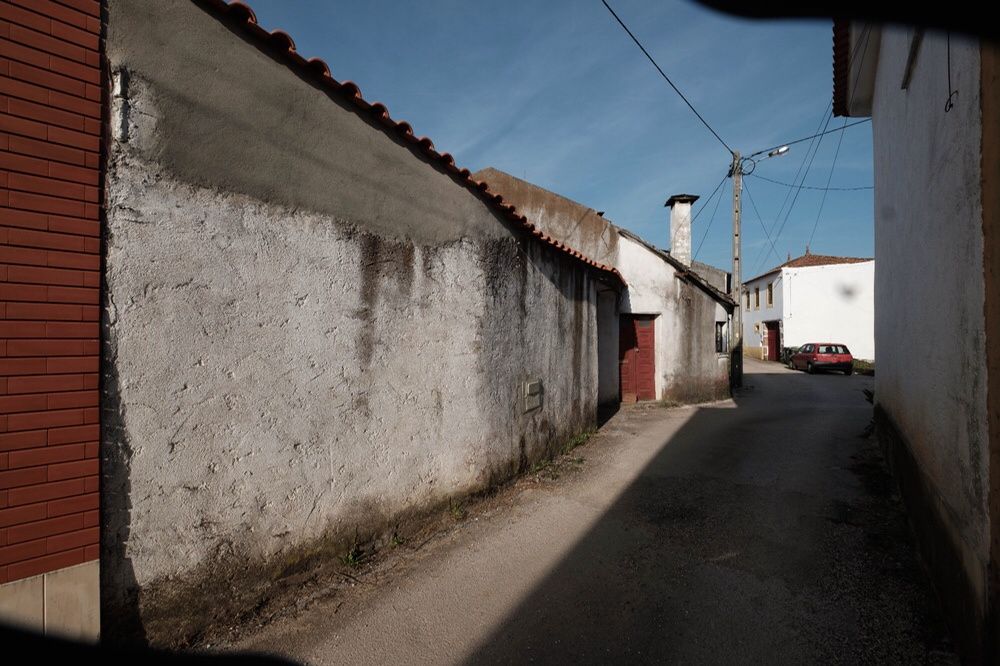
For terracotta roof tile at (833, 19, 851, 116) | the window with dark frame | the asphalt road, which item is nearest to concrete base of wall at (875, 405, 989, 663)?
the asphalt road

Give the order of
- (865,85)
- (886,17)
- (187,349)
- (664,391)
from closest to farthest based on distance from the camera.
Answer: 1. (886,17)
2. (187,349)
3. (865,85)
4. (664,391)

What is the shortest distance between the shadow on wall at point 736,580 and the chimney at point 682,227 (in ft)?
33.7

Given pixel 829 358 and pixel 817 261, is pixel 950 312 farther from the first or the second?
pixel 817 261

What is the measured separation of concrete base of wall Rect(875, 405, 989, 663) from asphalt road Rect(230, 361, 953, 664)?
170 millimetres

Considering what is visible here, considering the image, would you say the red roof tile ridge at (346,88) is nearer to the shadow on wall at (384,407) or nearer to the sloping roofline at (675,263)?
the shadow on wall at (384,407)

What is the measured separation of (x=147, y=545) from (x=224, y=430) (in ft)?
2.27

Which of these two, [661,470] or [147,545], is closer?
[147,545]

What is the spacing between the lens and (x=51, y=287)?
92.0 inches

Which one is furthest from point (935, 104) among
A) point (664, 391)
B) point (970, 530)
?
point (664, 391)

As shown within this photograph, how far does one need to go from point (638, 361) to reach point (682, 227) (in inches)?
236

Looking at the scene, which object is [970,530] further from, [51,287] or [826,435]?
[826,435]

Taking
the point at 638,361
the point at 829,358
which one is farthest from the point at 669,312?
the point at 829,358

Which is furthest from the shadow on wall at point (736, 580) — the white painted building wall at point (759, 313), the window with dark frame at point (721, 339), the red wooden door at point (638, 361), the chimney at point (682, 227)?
the white painted building wall at point (759, 313)

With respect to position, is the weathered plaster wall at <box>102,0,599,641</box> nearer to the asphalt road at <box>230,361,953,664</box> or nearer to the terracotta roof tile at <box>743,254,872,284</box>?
the asphalt road at <box>230,361,953,664</box>
